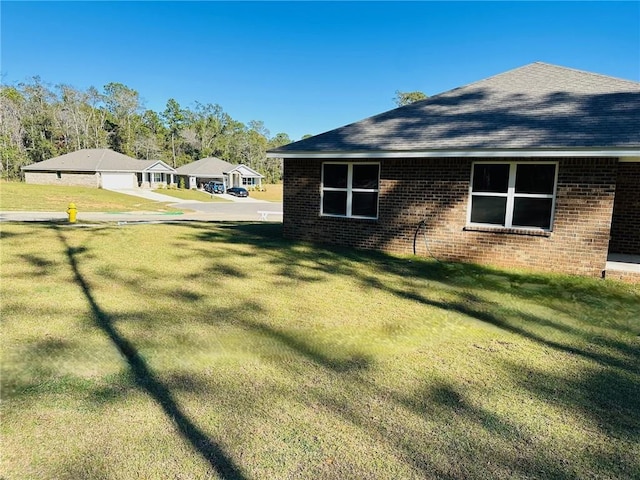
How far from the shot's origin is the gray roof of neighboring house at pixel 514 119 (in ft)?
26.5

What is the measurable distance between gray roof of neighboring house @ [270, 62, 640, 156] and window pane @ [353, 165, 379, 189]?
2.03ft

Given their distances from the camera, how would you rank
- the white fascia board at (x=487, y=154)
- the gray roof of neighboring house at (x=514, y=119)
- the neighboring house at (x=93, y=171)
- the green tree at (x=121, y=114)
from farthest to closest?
the green tree at (x=121, y=114) < the neighboring house at (x=93, y=171) < the gray roof of neighboring house at (x=514, y=119) < the white fascia board at (x=487, y=154)

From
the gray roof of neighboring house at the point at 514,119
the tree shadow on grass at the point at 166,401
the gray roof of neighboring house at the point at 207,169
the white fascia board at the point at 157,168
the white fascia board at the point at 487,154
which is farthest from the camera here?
the gray roof of neighboring house at the point at 207,169

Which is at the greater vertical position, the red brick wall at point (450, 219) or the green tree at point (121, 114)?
the green tree at point (121, 114)

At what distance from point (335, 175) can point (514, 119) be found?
13.9 feet

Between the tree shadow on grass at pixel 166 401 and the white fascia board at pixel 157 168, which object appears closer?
the tree shadow on grass at pixel 166 401

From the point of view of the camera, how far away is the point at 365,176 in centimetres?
1031

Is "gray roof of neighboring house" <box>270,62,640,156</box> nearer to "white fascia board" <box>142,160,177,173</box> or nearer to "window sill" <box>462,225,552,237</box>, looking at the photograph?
"window sill" <box>462,225,552,237</box>

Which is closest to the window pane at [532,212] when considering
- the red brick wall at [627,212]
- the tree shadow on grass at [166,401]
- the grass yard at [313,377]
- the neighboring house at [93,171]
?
the grass yard at [313,377]

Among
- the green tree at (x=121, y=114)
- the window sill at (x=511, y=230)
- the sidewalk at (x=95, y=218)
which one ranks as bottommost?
the sidewalk at (x=95, y=218)

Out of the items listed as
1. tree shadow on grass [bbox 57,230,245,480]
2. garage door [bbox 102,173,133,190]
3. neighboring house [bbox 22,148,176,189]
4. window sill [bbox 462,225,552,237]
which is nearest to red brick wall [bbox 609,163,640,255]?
window sill [bbox 462,225,552,237]

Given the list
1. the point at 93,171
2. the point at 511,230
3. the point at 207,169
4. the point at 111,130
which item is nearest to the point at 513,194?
the point at 511,230

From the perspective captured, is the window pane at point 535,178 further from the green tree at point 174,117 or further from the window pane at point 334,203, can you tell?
the green tree at point 174,117

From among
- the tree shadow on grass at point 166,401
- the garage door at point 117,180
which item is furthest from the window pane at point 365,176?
the garage door at point 117,180
